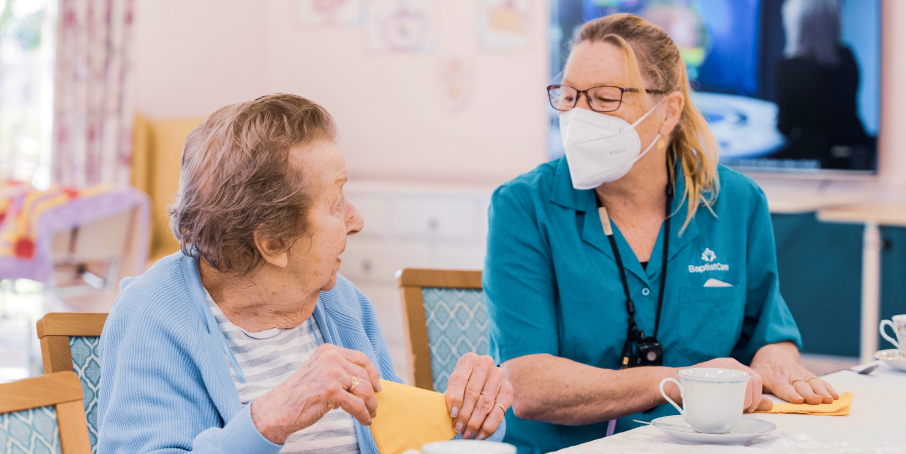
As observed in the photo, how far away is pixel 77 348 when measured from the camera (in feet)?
4.02

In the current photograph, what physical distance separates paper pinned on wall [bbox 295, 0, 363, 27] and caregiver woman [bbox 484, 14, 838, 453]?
3568 millimetres

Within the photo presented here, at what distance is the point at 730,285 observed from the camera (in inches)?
61.7

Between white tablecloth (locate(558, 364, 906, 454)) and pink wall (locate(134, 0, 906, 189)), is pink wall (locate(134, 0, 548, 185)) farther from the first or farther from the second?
white tablecloth (locate(558, 364, 906, 454))

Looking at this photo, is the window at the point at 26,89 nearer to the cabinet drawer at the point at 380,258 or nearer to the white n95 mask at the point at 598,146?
the cabinet drawer at the point at 380,258

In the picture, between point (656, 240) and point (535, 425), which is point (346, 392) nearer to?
point (535, 425)

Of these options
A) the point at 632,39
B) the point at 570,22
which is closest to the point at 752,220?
the point at 632,39

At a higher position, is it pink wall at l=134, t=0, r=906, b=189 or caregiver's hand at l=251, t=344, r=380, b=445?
pink wall at l=134, t=0, r=906, b=189

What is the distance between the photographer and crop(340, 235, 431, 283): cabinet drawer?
4125 millimetres

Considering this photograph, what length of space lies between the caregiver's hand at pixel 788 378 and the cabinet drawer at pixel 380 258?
2.68 meters

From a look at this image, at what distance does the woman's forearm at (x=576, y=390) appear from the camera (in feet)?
4.43

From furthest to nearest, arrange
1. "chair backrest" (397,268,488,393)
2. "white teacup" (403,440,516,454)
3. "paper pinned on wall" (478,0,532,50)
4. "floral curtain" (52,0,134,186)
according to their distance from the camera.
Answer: "floral curtain" (52,0,134,186)
"paper pinned on wall" (478,0,532,50)
"chair backrest" (397,268,488,393)
"white teacup" (403,440,516,454)

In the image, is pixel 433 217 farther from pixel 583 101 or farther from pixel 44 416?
pixel 44 416

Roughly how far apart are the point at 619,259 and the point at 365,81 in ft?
12.2

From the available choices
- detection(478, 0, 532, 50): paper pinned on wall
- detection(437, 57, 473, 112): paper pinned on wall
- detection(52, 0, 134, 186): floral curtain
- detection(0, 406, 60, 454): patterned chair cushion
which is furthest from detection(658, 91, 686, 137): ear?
detection(52, 0, 134, 186): floral curtain
